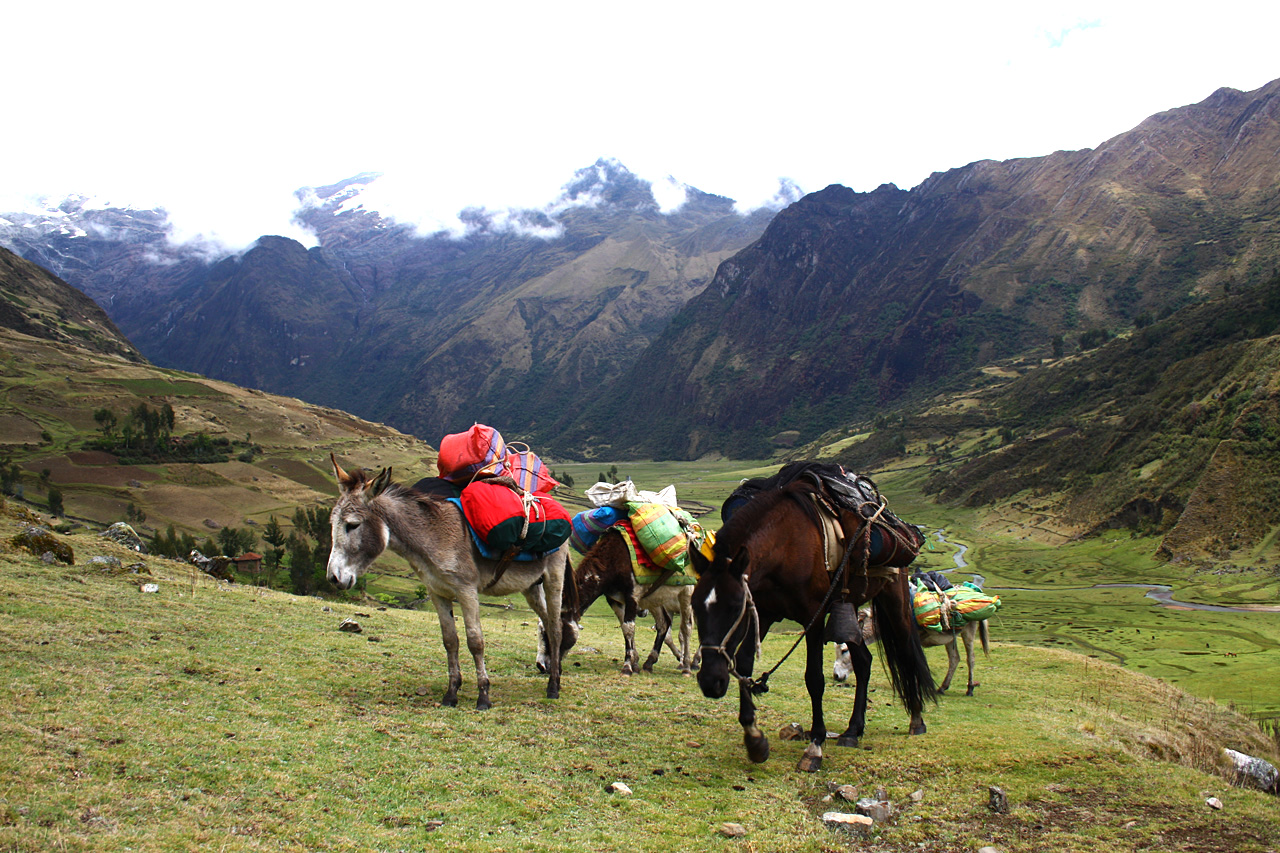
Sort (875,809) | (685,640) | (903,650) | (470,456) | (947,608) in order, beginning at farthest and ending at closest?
(947,608)
(685,640)
(470,456)
(903,650)
(875,809)

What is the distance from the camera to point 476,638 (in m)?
9.60

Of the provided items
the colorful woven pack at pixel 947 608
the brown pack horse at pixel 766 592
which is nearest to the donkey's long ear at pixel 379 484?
the brown pack horse at pixel 766 592

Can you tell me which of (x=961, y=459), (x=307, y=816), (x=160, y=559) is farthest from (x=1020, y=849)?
(x=961, y=459)

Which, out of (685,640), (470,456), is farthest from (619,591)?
(470,456)

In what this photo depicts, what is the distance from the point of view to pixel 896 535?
9.14 meters

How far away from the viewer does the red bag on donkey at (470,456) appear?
34.4 ft

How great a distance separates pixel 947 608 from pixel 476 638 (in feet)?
33.3

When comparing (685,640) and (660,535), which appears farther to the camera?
(685,640)

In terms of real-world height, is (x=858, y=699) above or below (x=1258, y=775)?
above

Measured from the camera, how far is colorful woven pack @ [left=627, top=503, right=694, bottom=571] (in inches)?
512

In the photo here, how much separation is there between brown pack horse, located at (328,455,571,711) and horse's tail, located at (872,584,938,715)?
17.7 feet

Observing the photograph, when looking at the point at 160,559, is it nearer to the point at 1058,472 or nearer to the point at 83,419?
the point at 83,419

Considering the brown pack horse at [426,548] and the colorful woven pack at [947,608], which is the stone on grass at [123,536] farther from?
the colorful woven pack at [947,608]

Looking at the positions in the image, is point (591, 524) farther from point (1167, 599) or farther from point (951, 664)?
point (1167, 599)
